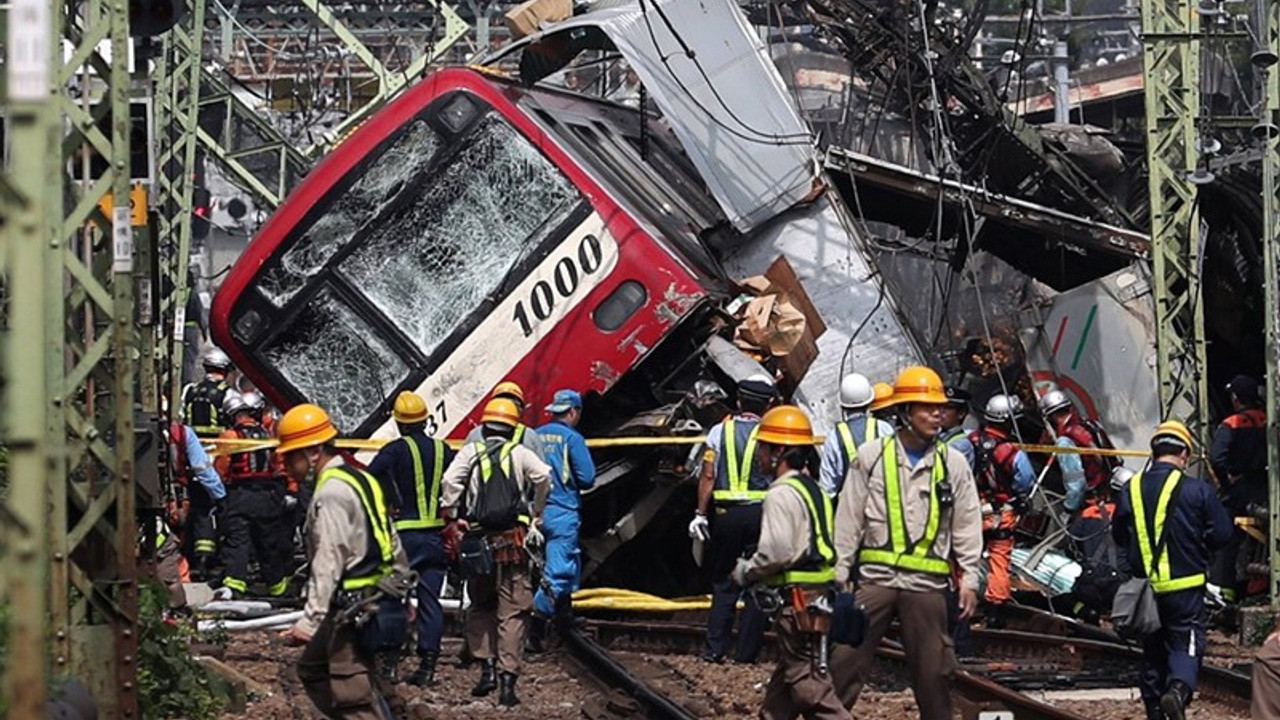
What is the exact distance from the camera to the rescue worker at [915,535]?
9484mm

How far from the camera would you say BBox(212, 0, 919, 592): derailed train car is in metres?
16.3

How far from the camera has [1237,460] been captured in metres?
→ 16.7

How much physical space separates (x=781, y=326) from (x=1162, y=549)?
609cm

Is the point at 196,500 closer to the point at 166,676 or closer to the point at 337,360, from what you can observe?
the point at 337,360

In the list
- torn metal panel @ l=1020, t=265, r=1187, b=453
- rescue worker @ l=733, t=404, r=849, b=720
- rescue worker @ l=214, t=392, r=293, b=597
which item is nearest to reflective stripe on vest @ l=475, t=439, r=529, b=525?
rescue worker @ l=733, t=404, r=849, b=720

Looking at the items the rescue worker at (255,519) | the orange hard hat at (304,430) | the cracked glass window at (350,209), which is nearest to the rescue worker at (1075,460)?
the cracked glass window at (350,209)

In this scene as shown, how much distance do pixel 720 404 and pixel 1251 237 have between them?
17.9 ft

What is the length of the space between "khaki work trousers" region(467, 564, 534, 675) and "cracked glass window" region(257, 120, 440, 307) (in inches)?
182

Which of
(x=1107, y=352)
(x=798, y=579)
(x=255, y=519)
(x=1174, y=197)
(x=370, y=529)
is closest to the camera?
(x=370, y=529)

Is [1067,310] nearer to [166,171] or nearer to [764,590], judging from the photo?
[166,171]

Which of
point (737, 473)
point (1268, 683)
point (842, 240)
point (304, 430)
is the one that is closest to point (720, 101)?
point (842, 240)

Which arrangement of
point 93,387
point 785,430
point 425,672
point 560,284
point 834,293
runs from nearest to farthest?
point 93,387, point 785,430, point 425,672, point 560,284, point 834,293

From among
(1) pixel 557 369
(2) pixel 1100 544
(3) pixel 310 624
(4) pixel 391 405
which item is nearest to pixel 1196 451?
(2) pixel 1100 544

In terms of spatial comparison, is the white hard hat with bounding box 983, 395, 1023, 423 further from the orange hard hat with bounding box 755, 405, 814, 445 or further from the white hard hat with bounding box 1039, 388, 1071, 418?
the orange hard hat with bounding box 755, 405, 814, 445
